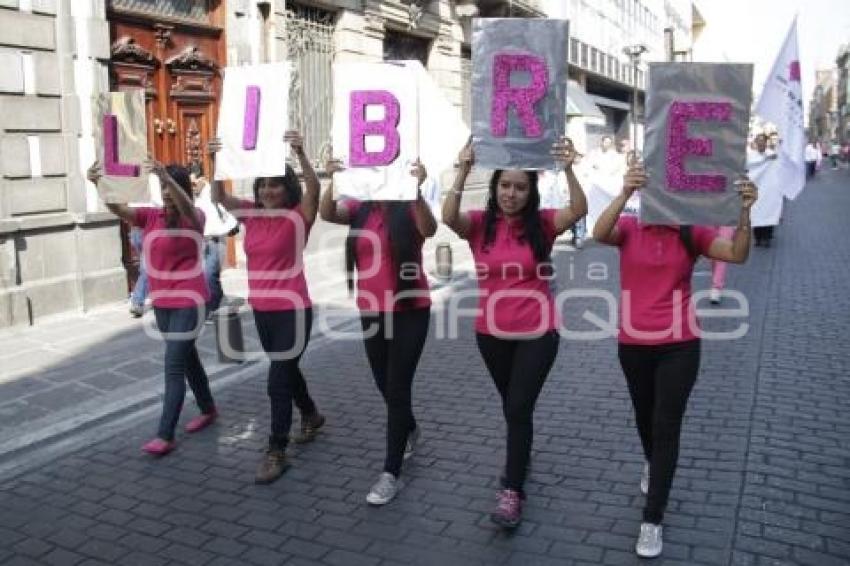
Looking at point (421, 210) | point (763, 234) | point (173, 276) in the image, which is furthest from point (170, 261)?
point (763, 234)

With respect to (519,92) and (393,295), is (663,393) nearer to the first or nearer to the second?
(393,295)

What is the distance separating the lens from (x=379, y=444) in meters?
5.45

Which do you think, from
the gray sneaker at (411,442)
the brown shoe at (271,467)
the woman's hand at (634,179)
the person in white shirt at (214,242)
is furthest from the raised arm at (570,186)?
the person in white shirt at (214,242)

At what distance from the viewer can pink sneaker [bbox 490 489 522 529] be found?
410 cm

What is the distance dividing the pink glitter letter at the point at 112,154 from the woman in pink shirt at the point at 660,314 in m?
3.04

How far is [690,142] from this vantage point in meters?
3.88

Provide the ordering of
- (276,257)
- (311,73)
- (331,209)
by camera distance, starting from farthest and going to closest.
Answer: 1. (311,73)
2. (276,257)
3. (331,209)

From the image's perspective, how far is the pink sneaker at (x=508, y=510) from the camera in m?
4.10

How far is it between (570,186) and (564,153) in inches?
6.9

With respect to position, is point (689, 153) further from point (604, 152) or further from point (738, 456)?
point (604, 152)

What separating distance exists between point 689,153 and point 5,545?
3811mm

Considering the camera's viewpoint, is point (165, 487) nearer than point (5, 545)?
No

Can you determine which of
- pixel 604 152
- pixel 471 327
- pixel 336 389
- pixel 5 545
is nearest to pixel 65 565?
pixel 5 545

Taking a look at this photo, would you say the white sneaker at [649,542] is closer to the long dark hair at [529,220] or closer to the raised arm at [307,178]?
the long dark hair at [529,220]
